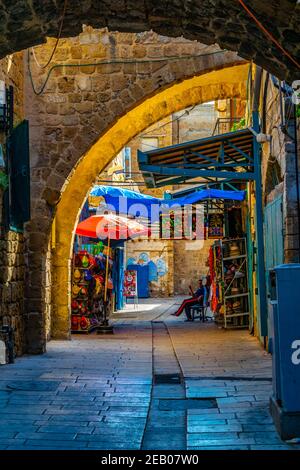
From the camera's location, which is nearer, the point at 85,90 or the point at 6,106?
the point at 6,106

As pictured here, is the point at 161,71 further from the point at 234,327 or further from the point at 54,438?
the point at 54,438

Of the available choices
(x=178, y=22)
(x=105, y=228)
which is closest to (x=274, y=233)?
(x=178, y=22)

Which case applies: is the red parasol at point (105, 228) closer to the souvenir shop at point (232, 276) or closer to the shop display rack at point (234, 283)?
the souvenir shop at point (232, 276)

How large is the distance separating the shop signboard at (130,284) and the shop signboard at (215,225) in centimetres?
652

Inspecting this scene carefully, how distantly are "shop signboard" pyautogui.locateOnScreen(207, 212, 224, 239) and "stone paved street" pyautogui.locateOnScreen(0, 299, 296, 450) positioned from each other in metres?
4.68

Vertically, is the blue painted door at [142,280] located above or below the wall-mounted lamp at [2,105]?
below

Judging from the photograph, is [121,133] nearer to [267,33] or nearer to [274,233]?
[274,233]

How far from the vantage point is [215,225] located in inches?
619

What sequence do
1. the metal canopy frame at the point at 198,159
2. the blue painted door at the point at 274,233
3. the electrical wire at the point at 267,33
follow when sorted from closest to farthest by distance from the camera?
the electrical wire at the point at 267,33, the blue painted door at the point at 274,233, the metal canopy frame at the point at 198,159

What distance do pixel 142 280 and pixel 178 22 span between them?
91.5 feet

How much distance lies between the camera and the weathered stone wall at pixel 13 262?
29.6 ft

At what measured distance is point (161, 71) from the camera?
10984 mm

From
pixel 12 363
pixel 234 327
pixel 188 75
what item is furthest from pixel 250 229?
pixel 12 363

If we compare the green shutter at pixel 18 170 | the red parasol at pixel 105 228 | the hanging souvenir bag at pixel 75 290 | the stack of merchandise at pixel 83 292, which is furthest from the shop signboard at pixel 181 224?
the green shutter at pixel 18 170
